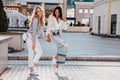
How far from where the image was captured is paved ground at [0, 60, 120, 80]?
744cm

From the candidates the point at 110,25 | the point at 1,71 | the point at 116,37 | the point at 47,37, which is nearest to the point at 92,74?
the point at 47,37

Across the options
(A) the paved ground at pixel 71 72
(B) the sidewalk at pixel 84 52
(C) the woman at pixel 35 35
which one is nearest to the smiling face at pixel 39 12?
(C) the woman at pixel 35 35

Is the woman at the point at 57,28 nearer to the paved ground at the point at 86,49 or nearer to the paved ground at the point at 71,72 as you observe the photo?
the paved ground at the point at 71,72

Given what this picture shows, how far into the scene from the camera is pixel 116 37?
29.8 m

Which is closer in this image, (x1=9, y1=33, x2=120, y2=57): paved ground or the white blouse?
the white blouse

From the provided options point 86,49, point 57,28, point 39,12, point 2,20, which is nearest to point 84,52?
point 86,49

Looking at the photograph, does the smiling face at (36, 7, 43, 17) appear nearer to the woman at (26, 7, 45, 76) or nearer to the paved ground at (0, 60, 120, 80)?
the woman at (26, 7, 45, 76)

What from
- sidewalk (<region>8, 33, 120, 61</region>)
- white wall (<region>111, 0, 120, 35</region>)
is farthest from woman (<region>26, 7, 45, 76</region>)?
white wall (<region>111, 0, 120, 35</region>)

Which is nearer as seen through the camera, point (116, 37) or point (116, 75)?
point (116, 75)

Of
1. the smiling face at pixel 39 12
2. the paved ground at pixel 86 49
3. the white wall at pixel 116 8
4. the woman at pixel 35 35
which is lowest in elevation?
the paved ground at pixel 86 49

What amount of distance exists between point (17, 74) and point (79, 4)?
5848 cm

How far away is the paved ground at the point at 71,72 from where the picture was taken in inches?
293

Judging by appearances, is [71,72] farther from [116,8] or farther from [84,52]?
[116,8]

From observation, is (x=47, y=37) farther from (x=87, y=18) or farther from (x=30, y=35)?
(x=87, y=18)
